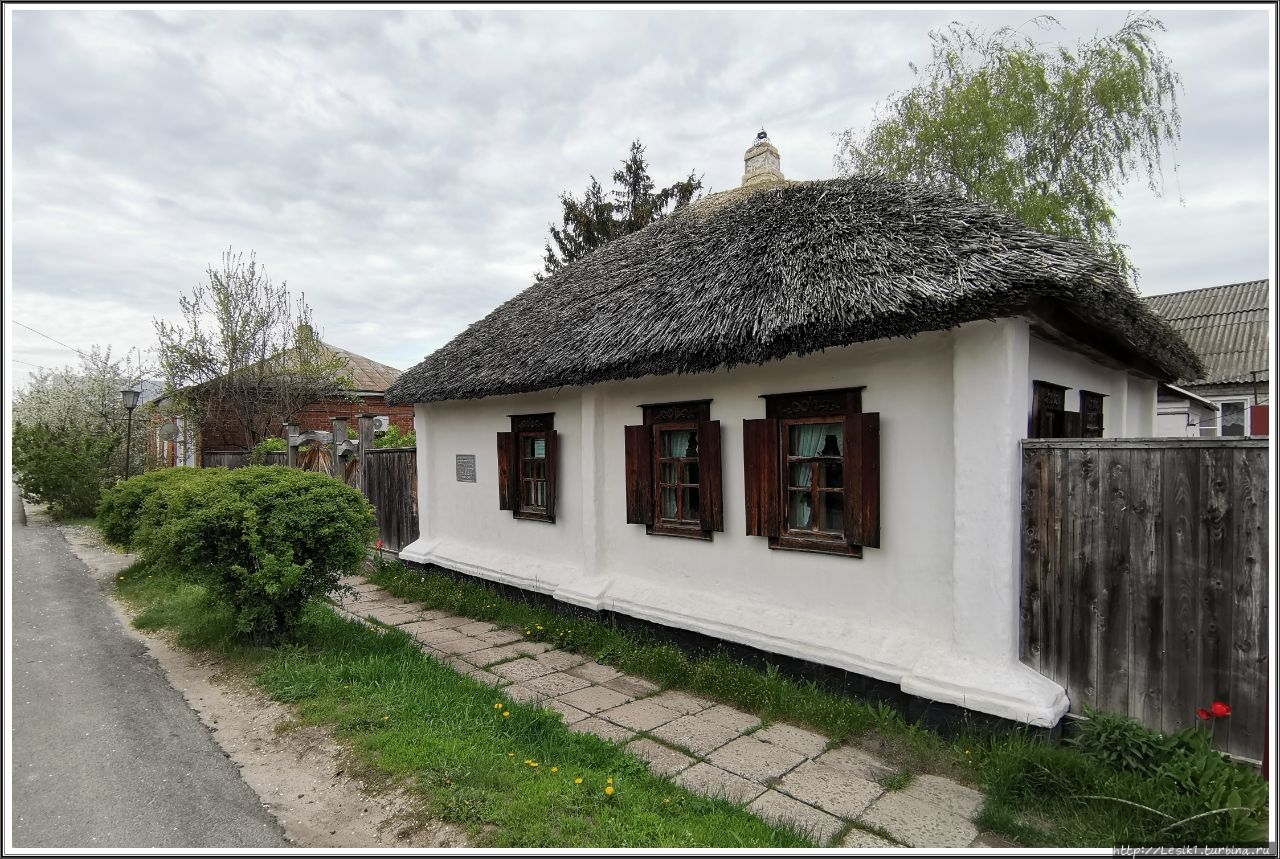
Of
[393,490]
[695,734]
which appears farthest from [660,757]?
[393,490]

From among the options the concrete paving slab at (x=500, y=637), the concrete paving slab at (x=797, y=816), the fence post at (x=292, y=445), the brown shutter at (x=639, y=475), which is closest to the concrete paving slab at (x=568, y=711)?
the concrete paving slab at (x=797, y=816)

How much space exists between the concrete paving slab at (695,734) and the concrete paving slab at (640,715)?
0.08 m

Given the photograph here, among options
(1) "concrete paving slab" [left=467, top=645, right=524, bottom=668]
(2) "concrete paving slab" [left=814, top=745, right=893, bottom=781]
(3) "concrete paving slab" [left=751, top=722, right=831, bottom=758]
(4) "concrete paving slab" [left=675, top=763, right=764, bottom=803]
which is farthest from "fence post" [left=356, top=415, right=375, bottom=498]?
(2) "concrete paving slab" [left=814, top=745, right=893, bottom=781]

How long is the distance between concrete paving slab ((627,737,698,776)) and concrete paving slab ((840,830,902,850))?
1.04m

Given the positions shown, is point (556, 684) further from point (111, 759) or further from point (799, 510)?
point (111, 759)

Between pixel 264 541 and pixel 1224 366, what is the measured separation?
19.7m

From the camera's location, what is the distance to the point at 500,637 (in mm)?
6672

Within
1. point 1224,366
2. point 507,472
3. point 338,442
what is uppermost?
point 1224,366

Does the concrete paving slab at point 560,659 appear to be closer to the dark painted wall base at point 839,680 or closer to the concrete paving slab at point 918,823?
the dark painted wall base at point 839,680

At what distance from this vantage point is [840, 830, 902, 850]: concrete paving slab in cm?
316

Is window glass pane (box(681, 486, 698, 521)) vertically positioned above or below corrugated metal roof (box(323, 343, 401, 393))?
below

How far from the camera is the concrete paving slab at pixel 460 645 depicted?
626cm

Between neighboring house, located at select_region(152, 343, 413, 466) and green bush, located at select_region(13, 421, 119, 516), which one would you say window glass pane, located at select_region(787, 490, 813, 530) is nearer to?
neighboring house, located at select_region(152, 343, 413, 466)

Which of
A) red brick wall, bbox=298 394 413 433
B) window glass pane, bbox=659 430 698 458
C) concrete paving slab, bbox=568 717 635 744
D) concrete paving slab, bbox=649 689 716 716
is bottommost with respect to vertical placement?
concrete paving slab, bbox=649 689 716 716
